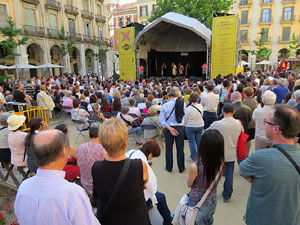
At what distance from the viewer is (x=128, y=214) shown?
164cm

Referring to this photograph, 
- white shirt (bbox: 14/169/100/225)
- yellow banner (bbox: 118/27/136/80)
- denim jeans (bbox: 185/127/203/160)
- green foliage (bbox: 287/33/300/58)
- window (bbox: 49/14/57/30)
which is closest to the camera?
white shirt (bbox: 14/169/100/225)

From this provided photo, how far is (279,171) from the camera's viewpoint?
1491 mm

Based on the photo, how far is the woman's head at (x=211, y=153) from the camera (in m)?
1.87

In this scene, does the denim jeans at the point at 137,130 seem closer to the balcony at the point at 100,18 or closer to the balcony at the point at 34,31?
the balcony at the point at 34,31

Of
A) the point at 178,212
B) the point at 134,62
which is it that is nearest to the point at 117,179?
the point at 178,212

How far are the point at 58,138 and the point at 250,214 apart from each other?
65.3 inches

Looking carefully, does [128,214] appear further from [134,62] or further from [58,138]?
[134,62]

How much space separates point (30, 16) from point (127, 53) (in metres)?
13.5

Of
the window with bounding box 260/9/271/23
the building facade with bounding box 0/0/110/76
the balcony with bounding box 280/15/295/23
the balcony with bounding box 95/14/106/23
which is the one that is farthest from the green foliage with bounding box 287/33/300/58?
the balcony with bounding box 95/14/106/23

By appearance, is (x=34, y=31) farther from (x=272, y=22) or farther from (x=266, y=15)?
(x=272, y=22)

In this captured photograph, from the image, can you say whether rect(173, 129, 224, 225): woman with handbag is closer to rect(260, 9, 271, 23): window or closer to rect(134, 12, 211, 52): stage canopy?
rect(134, 12, 211, 52): stage canopy

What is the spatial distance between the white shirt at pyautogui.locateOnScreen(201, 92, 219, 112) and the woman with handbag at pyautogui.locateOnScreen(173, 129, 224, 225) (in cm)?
336

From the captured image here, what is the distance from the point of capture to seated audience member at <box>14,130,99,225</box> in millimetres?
1238

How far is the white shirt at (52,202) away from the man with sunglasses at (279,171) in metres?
1.27
